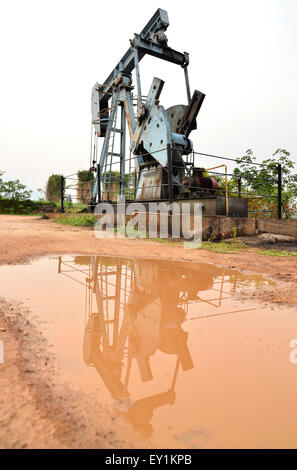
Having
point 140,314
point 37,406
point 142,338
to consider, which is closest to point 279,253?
point 140,314

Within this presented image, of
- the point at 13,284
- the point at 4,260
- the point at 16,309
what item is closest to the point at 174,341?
the point at 16,309

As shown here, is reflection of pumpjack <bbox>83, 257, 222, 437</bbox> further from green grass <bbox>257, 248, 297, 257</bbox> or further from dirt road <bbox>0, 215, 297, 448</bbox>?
green grass <bbox>257, 248, 297, 257</bbox>

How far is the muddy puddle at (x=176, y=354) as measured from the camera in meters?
0.97

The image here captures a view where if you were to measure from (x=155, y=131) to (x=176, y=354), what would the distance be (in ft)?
25.3

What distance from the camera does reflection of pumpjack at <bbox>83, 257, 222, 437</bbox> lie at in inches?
43.3

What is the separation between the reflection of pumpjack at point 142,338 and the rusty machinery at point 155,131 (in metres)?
4.48

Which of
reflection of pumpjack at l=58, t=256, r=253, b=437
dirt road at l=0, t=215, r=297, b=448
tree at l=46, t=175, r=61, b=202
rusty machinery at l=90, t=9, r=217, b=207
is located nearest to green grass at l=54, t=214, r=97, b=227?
rusty machinery at l=90, t=9, r=217, b=207

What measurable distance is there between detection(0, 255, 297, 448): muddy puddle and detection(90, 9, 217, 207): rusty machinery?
4.69m

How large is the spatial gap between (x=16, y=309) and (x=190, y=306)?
1.32 metres

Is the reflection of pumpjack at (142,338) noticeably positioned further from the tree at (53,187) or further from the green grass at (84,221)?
the tree at (53,187)

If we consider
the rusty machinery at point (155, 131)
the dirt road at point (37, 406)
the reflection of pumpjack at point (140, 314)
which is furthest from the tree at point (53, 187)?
the dirt road at point (37, 406)

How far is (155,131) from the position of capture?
26.9 feet

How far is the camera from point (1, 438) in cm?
87

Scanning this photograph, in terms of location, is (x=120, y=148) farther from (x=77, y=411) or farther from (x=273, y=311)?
(x=77, y=411)
